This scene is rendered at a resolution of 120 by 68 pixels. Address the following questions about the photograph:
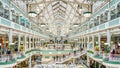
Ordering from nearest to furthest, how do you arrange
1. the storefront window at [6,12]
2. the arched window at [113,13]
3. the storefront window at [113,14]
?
the arched window at [113,13] → the storefront window at [6,12] → the storefront window at [113,14]

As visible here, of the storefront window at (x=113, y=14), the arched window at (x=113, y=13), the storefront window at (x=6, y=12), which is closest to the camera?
the arched window at (x=113, y=13)

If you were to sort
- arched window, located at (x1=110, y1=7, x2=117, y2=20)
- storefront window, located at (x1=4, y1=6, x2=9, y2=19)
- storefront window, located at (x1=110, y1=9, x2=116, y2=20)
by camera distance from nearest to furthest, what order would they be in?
arched window, located at (x1=110, y1=7, x2=117, y2=20), storefront window, located at (x1=4, y1=6, x2=9, y2=19), storefront window, located at (x1=110, y1=9, x2=116, y2=20)

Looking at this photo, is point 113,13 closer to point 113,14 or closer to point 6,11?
point 113,14

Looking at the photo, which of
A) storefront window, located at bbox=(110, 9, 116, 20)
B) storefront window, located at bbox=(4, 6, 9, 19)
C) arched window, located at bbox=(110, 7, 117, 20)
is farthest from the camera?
storefront window, located at bbox=(110, 9, 116, 20)

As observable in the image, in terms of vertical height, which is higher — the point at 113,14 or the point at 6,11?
the point at 6,11

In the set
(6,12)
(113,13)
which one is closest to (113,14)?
(113,13)

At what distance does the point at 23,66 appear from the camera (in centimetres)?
3606

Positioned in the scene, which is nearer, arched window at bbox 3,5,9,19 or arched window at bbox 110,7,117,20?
arched window at bbox 110,7,117,20

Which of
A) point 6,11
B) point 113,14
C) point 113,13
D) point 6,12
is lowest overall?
point 113,14

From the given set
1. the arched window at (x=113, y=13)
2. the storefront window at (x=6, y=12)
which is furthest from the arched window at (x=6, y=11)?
the arched window at (x=113, y=13)

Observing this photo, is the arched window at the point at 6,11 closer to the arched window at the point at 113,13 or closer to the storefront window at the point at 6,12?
the storefront window at the point at 6,12

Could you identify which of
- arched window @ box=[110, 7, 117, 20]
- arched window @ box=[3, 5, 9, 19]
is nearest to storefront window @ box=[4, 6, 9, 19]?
arched window @ box=[3, 5, 9, 19]

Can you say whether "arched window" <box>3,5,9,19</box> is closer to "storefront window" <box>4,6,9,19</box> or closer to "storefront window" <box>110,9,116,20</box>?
"storefront window" <box>4,6,9,19</box>

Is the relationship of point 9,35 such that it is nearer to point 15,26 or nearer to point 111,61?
point 15,26
